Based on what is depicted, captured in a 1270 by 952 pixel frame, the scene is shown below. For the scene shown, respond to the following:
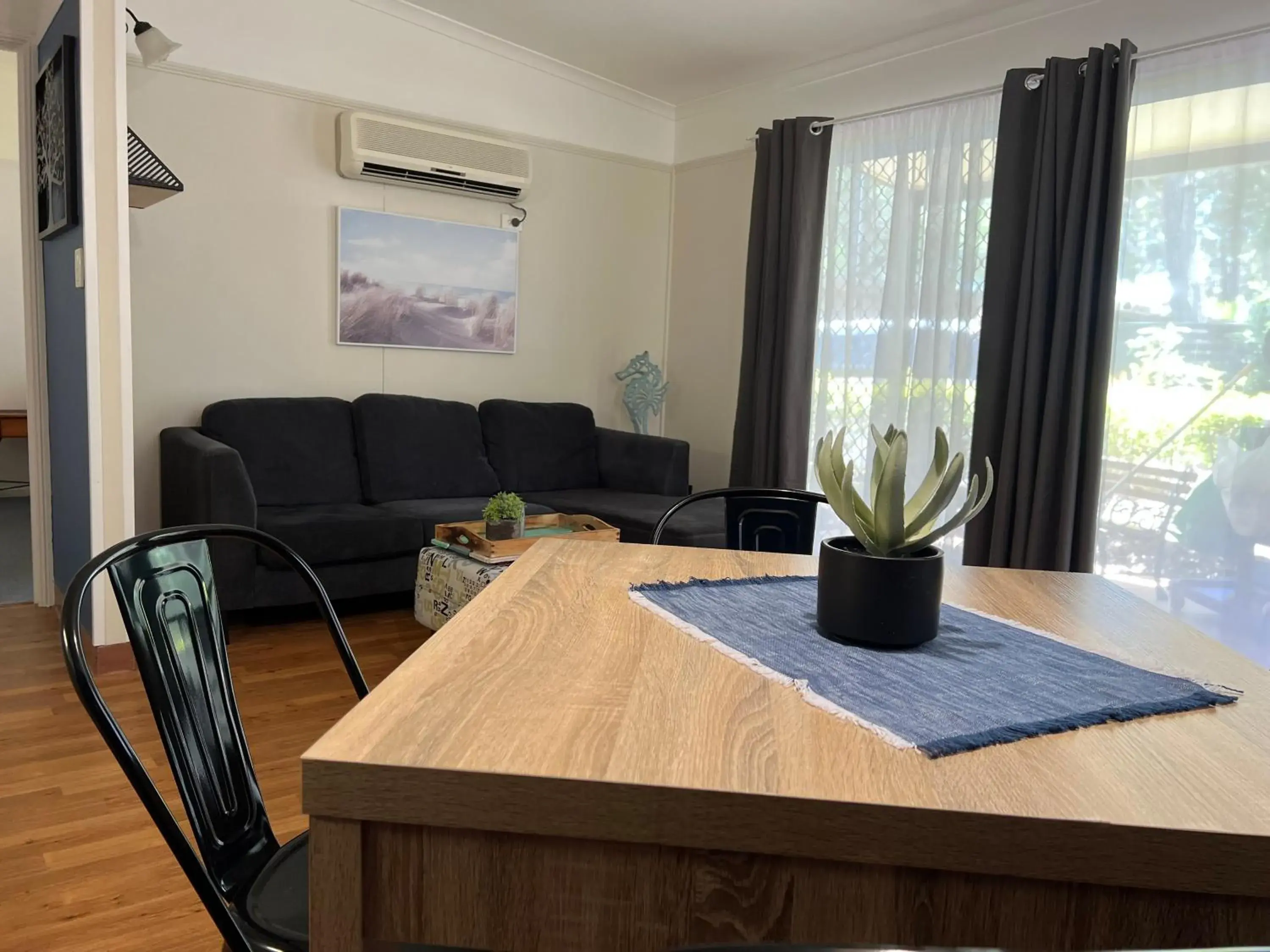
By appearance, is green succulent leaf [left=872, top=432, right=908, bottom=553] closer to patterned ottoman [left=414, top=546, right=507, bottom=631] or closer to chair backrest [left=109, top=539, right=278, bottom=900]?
chair backrest [left=109, top=539, right=278, bottom=900]

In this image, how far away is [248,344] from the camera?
407 centimetres

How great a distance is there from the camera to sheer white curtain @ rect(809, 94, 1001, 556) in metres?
3.82

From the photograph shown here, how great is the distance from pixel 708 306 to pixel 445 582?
2.82 metres

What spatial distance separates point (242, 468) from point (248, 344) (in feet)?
3.34

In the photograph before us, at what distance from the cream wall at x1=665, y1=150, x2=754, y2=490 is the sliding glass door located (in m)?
2.05

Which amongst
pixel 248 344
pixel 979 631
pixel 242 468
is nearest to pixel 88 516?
pixel 242 468

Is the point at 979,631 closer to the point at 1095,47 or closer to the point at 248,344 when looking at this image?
the point at 1095,47

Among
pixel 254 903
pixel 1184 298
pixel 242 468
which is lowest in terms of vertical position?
pixel 254 903

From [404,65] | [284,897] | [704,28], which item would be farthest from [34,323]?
[284,897]

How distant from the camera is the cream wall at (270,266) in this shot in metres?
3.81

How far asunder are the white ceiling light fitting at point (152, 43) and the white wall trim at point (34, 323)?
21.6 inches

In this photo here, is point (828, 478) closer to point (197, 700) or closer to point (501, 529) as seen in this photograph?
point (197, 700)

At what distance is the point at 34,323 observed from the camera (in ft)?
11.7

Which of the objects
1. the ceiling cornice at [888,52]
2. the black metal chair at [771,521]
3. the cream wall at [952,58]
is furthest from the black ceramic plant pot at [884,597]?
the ceiling cornice at [888,52]
